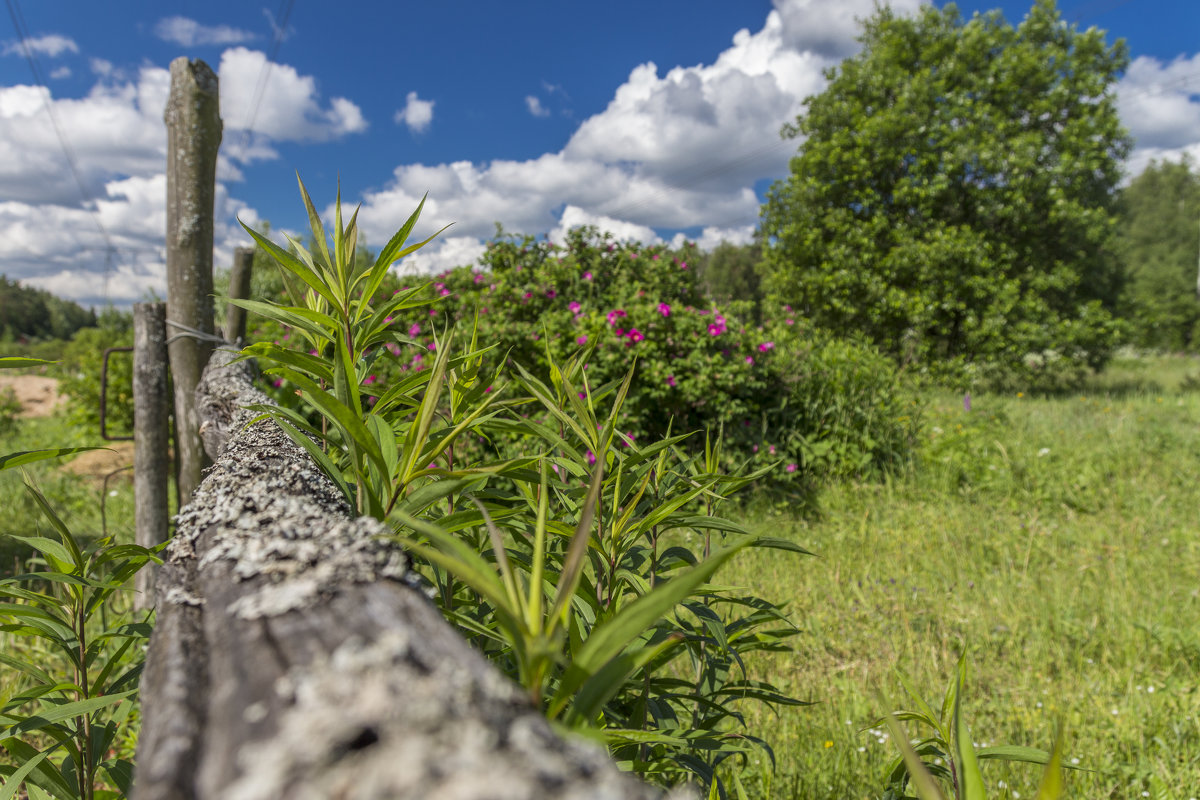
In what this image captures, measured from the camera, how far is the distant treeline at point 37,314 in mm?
40406

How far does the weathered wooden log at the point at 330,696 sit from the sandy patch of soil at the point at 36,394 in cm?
1332

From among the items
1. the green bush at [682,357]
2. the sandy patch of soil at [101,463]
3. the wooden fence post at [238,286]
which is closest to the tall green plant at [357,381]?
the wooden fence post at [238,286]

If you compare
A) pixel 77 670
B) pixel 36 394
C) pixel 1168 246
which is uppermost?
pixel 1168 246

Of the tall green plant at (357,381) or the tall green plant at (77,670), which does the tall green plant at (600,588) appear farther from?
the tall green plant at (77,670)

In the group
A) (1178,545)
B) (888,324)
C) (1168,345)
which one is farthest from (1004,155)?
(1168,345)

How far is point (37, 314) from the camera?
4447 centimetres

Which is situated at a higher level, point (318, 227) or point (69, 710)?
point (318, 227)

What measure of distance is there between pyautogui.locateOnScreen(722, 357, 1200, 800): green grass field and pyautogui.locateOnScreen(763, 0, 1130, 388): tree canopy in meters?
4.38

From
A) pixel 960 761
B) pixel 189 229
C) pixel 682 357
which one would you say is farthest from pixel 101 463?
pixel 960 761

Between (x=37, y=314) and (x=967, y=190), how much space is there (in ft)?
191

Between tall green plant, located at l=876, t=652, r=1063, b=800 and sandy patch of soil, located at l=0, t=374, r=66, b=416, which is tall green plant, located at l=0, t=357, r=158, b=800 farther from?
sandy patch of soil, located at l=0, t=374, r=66, b=416

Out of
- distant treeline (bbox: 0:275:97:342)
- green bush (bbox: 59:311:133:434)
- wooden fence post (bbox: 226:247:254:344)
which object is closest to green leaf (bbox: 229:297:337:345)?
wooden fence post (bbox: 226:247:254:344)

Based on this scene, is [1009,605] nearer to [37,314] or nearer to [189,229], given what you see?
[189,229]

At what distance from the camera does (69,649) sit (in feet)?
3.32
